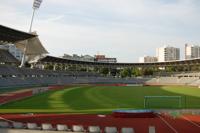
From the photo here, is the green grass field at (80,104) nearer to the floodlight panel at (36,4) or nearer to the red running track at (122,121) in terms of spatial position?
the red running track at (122,121)

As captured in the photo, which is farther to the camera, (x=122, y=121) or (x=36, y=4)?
(x=36, y=4)

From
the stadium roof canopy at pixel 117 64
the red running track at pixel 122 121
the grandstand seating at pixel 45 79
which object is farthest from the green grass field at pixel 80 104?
the stadium roof canopy at pixel 117 64

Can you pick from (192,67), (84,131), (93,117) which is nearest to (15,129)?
(84,131)

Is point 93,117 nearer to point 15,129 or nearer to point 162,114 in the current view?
point 162,114

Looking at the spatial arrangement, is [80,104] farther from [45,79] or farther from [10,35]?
[45,79]

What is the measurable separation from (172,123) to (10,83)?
61813mm

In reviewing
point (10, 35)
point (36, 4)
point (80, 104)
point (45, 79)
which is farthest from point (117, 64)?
point (80, 104)

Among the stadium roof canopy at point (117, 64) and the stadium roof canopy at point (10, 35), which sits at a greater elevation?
the stadium roof canopy at point (10, 35)

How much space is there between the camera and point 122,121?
94.5 ft

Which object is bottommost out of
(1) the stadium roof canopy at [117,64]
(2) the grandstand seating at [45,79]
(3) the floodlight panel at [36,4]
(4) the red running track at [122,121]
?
(4) the red running track at [122,121]

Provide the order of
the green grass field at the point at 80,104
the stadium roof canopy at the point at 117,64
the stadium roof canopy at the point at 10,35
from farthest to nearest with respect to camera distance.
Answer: the stadium roof canopy at the point at 117,64 < the stadium roof canopy at the point at 10,35 < the green grass field at the point at 80,104

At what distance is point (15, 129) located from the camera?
23.0 m

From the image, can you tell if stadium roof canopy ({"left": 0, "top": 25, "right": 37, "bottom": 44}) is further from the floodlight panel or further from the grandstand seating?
A: the floodlight panel

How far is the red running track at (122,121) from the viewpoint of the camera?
83.7 ft
